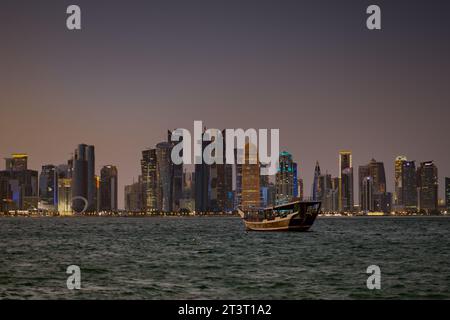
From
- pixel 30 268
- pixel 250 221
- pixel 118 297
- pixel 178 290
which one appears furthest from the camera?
pixel 250 221

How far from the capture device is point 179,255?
245ft

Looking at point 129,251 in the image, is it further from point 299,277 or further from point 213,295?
point 213,295

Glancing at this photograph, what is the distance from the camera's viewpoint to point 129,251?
81938mm

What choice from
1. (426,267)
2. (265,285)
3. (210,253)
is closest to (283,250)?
(210,253)

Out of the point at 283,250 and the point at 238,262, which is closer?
the point at 238,262

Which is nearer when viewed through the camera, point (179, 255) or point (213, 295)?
point (213, 295)

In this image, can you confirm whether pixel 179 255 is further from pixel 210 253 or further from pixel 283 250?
pixel 283 250

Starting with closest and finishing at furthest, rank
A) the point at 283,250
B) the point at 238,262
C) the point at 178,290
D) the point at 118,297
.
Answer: the point at 118,297 < the point at 178,290 < the point at 238,262 < the point at 283,250
